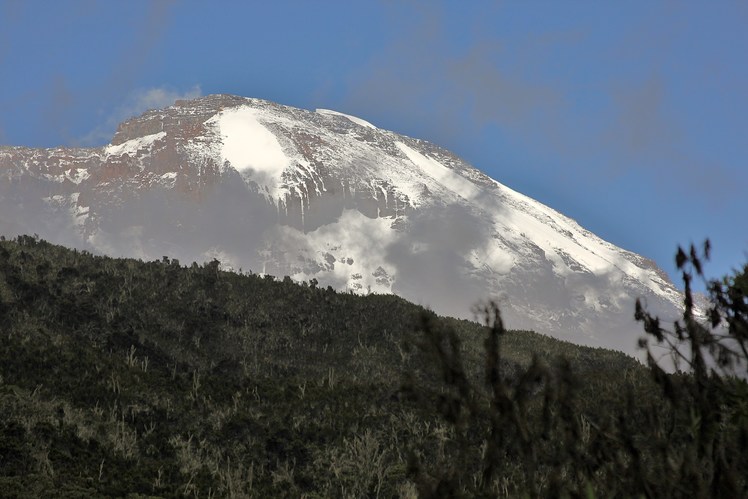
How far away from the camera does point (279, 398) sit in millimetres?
29578

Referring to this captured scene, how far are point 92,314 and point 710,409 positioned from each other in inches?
1356

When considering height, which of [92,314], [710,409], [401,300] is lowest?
[710,409]

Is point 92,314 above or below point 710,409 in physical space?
→ above

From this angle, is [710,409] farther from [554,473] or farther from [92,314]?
[92,314]

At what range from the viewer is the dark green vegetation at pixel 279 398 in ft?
10.7

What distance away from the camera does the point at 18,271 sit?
36.8 m

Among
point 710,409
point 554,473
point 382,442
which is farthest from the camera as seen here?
point 382,442

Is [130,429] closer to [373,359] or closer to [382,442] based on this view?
[382,442]

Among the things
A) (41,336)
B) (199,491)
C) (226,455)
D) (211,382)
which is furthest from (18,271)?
(199,491)

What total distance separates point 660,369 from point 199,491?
18546 millimetres

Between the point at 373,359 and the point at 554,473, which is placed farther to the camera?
the point at 373,359

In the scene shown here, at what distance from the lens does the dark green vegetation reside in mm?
3268

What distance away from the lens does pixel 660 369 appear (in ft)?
11.2

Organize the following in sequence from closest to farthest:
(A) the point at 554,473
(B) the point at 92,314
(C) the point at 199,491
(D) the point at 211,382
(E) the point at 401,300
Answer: (A) the point at 554,473
(C) the point at 199,491
(D) the point at 211,382
(B) the point at 92,314
(E) the point at 401,300
